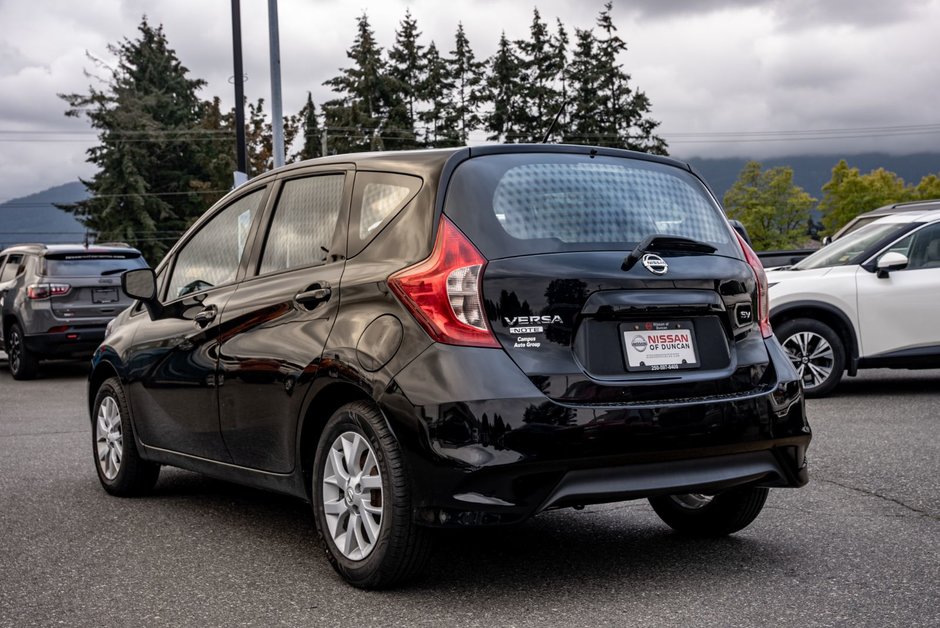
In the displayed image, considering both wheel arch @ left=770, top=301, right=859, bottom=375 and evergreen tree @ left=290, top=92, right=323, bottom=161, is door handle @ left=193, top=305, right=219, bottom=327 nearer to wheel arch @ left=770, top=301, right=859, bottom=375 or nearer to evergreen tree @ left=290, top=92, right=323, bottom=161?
wheel arch @ left=770, top=301, right=859, bottom=375

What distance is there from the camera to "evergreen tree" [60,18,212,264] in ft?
244

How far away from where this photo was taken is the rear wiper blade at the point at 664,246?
4.49 metres

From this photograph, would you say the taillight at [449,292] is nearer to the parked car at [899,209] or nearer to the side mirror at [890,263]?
the side mirror at [890,263]

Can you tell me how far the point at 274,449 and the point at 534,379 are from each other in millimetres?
1450

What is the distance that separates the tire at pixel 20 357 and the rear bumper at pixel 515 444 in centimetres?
1363

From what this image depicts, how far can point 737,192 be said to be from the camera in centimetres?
9981

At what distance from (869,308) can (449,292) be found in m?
7.72

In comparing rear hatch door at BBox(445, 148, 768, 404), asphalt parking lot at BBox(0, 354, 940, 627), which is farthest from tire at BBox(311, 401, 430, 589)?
rear hatch door at BBox(445, 148, 768, 404)

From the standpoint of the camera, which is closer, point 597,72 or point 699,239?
point 699,239

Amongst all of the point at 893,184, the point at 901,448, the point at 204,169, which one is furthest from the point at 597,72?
the point at 901,448

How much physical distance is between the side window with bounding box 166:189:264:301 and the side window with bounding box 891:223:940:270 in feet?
23.9

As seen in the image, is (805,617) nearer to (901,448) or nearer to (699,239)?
(699,239)

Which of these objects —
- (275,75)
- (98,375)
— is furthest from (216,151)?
(98,375)

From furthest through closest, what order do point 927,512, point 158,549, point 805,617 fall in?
1. point 927,512
2. point 158,549
3. point 805,617
